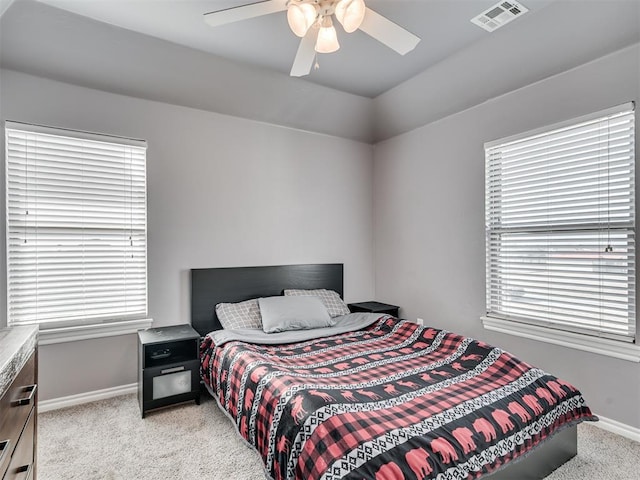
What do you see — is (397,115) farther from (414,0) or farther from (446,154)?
(414,0)

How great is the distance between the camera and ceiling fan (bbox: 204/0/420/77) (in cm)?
174

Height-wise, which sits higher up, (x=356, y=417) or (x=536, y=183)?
(x=536, y=183)

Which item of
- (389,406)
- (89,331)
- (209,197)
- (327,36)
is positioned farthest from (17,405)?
(209,197)

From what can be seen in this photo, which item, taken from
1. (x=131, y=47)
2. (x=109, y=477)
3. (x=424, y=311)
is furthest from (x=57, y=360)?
(x=424, y=311)

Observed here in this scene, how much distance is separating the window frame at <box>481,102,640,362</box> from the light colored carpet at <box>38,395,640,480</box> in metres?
0.57

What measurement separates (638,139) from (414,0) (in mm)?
1715

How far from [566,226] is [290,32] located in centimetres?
252

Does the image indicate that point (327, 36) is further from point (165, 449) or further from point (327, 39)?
point (165, 449)

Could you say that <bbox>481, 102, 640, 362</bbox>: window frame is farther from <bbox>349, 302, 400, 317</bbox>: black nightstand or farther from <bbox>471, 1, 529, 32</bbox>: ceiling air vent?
<bbox>349, 302, 400, 317</bbox>: black nightstand

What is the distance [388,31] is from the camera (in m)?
1.93

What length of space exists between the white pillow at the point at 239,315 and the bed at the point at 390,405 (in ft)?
0.84

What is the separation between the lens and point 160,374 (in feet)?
8.87

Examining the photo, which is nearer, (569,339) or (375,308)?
(569,339)

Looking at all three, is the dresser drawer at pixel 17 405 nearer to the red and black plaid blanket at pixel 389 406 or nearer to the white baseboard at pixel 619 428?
the red and black plaid blanket at pixel 389 406
